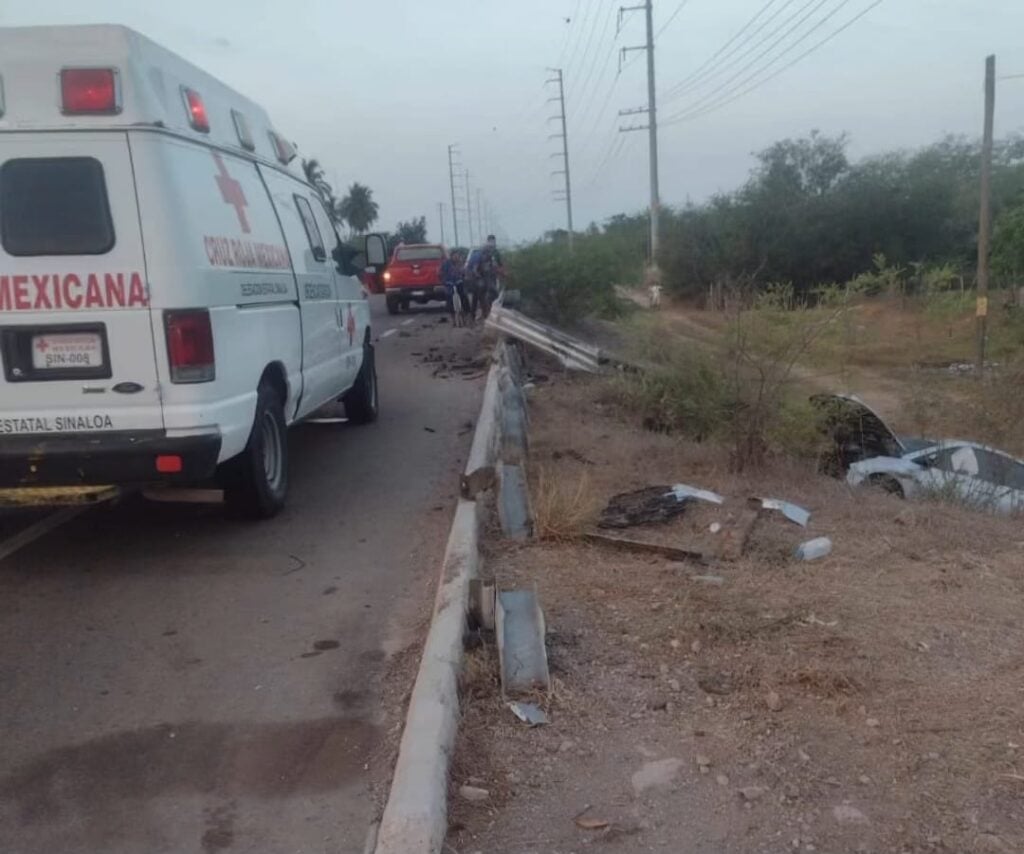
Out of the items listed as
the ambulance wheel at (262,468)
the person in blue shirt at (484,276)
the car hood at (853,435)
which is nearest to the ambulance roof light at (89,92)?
the ambulance wheel at (262,468)

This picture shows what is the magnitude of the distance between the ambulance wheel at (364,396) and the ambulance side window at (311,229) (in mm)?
1894

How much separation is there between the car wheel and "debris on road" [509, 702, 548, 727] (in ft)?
19.6

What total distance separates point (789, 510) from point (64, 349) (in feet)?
14.4

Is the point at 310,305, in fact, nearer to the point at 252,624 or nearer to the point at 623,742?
the point at 252,624

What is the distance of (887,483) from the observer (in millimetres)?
9609

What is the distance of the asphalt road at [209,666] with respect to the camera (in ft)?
12.2

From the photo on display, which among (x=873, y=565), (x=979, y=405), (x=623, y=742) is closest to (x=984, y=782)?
(x=623, y=742)

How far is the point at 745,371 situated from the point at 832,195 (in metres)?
36.0

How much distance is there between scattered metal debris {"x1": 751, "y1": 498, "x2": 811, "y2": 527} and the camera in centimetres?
685

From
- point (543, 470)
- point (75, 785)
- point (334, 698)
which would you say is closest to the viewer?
point (75, 785)

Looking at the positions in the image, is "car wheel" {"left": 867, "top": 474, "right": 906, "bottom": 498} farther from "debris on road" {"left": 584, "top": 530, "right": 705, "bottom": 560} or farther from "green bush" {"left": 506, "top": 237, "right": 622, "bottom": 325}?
"green bush" {"left": 506, "top": 237, "right": 622, "bottom": 325}

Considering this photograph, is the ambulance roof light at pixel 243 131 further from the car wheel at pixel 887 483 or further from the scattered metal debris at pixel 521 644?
the car wheel at pixel 887 483

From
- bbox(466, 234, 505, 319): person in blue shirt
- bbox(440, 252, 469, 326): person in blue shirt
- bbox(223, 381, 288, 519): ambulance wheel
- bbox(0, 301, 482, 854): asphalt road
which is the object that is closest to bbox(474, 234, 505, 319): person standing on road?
bbox(466, 234, 505, 319): person in blue shirt

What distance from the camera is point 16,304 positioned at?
5691 millimetres
